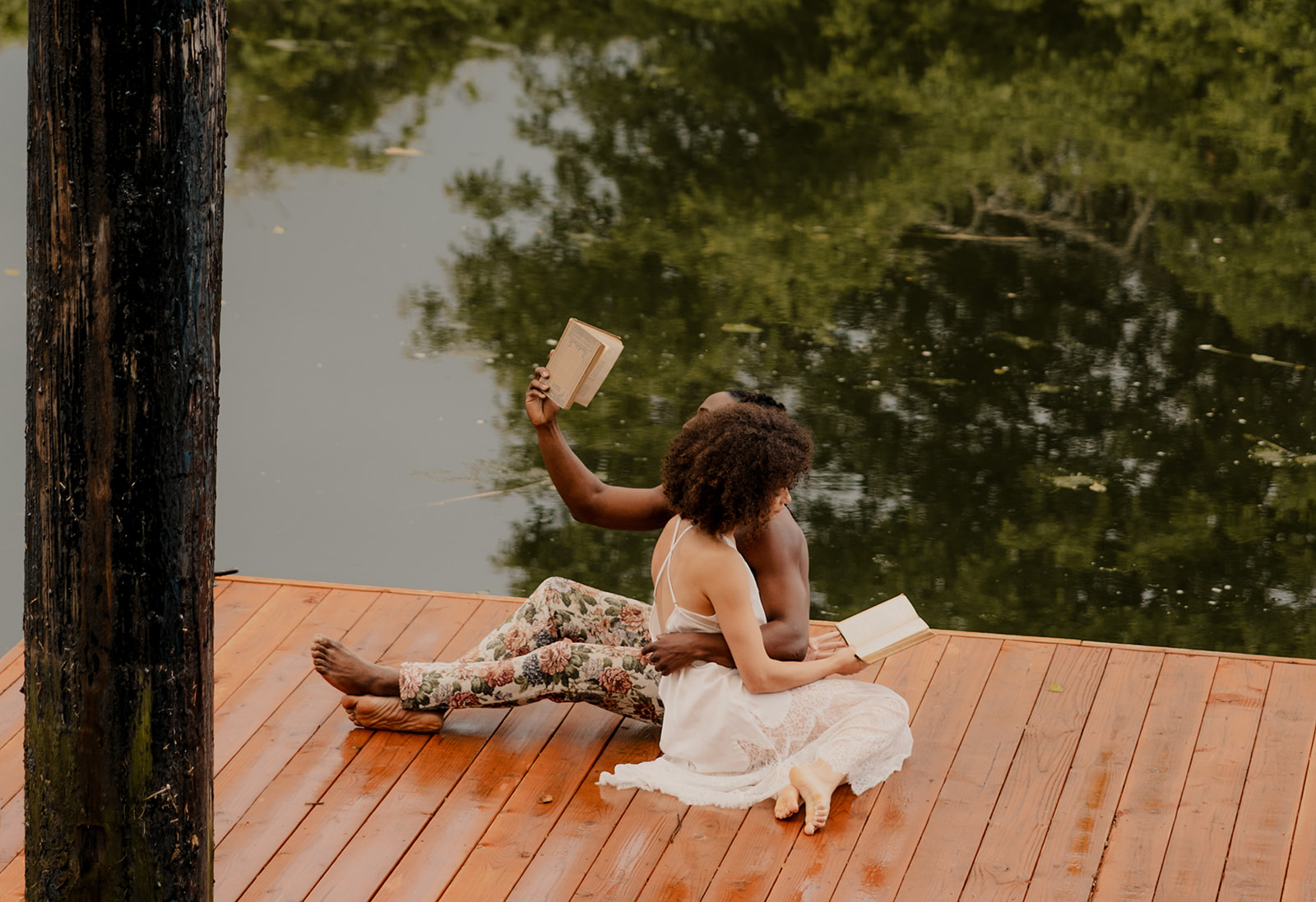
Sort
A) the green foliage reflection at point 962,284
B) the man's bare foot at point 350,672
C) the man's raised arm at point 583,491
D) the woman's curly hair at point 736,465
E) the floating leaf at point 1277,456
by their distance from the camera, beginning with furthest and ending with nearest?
the floating leaf at point 1277,456 < the green foliage reflection at point 962,284 < the man's bare foot at point 350,672 < the man's raised arm at point 583,491 < the woman's curly hair at point 736,465

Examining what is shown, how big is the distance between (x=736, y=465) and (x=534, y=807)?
94cm

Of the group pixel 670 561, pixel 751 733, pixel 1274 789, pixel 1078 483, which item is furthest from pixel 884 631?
pixel 1078 483

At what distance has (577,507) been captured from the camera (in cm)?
383

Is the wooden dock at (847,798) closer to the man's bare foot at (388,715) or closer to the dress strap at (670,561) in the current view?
the man's bare foot at (388,715)

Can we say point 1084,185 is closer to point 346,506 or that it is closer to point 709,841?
point 346,506

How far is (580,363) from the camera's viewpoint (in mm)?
3604

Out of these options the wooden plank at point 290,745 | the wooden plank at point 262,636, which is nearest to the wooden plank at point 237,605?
the wooden plank at point 262,636

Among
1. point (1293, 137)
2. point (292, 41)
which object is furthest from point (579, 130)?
point (1293, 137)

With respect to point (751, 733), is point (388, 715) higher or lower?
lower

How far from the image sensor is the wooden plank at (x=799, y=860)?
3.30 m

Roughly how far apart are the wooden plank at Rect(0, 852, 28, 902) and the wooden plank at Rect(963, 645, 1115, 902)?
A: 6.51ft

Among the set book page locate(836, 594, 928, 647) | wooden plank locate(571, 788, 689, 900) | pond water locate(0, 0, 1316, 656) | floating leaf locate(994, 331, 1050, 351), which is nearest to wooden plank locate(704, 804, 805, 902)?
wooden plank locate(571, 788, 689, 900)

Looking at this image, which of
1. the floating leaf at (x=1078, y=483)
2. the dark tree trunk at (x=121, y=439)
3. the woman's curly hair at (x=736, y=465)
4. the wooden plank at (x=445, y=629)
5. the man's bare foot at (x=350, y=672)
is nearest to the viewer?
the dark tree trunk at (x=121, y=439)

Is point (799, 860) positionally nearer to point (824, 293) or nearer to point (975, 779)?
point (975, 779)
